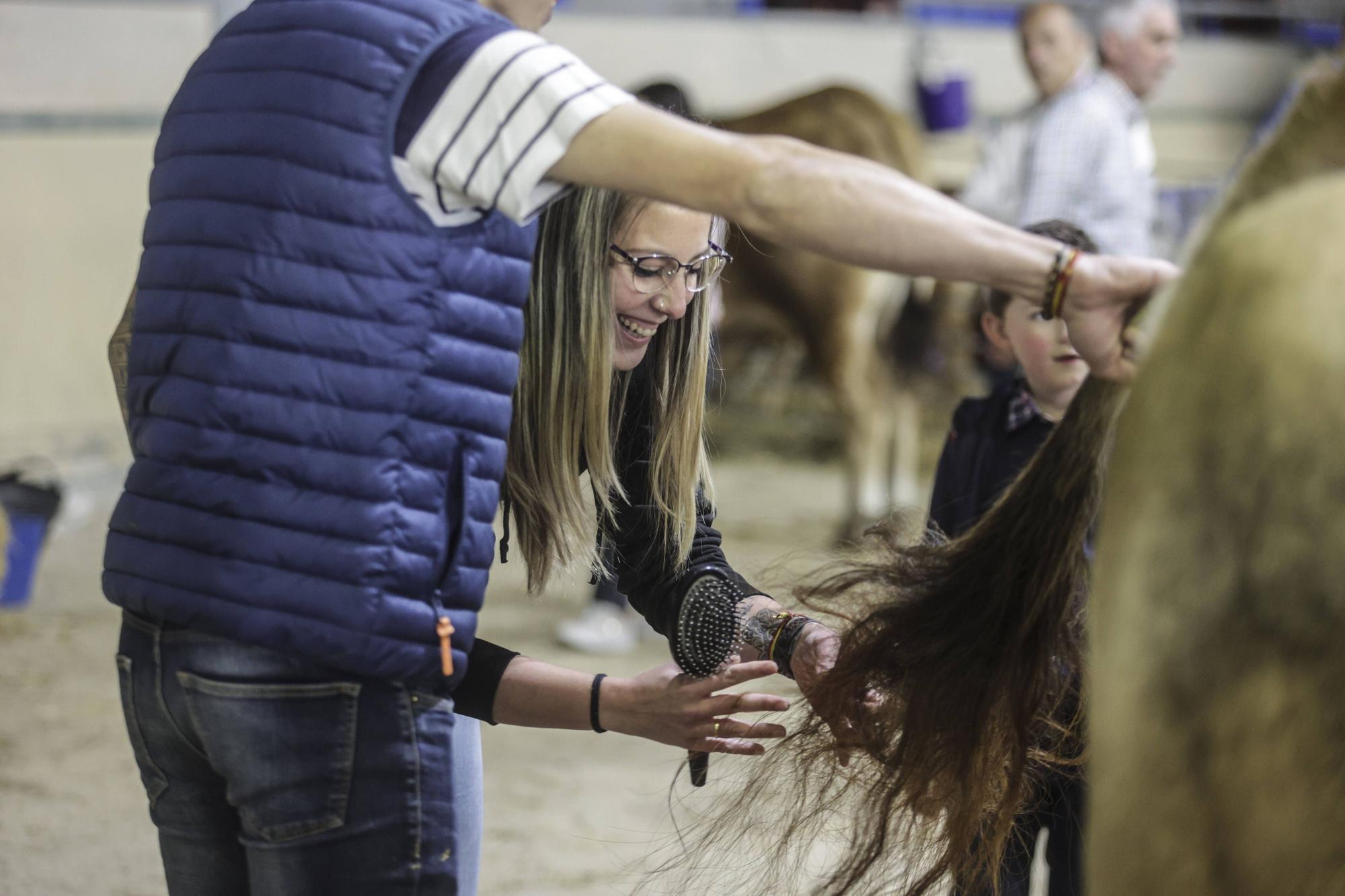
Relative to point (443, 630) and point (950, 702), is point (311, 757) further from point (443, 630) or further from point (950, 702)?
point (950, 702)

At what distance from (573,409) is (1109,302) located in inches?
25.5

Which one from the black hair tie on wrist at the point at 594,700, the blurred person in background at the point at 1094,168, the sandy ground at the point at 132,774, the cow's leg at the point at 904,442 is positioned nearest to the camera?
the black hair tie on wrist at the point at 594,700

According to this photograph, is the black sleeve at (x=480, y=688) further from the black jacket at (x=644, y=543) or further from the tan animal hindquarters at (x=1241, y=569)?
the tan animal hindquarters at (x=1241, y=569)

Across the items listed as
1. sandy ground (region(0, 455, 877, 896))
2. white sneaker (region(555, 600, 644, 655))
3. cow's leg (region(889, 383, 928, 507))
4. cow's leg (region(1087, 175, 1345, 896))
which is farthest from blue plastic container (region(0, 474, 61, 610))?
cow's leg (region(1087, 175, 1345, 896))

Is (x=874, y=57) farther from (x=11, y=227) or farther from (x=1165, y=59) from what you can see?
(x=11, y=227)

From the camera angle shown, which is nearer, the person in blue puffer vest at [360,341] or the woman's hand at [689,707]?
the person in blue puffer vest at [360,341]

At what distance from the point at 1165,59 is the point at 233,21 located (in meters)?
3.85

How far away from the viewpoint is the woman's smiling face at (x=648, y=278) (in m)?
1.54

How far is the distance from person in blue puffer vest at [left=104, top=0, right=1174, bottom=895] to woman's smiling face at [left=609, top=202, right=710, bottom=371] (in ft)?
1.14

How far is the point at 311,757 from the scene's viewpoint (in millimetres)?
1213

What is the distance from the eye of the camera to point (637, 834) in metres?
3.06

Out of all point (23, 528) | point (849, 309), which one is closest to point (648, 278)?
point (23, 528)

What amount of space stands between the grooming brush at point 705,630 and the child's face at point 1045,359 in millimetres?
741

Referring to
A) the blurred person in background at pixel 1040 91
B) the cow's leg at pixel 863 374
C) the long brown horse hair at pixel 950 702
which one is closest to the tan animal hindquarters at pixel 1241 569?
the long brown horse hair at pixel 950 702
